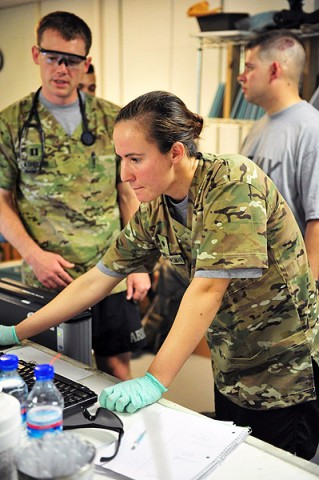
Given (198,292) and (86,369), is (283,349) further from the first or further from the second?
(86,369)

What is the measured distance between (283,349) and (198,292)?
1.13 ft

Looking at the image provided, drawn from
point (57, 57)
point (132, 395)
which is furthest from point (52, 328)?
point (57, 57)

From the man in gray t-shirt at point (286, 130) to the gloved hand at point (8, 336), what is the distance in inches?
43.8

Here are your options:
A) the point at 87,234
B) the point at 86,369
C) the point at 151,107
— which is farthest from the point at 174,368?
the point at 87,234

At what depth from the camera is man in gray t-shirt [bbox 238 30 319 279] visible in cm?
207

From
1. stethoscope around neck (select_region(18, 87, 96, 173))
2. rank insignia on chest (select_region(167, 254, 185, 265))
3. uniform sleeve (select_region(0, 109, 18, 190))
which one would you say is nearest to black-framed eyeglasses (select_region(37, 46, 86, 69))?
stethoscope around neck (select_region(18, 87, 96, 173))

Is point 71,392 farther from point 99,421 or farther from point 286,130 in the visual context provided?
point 286,130

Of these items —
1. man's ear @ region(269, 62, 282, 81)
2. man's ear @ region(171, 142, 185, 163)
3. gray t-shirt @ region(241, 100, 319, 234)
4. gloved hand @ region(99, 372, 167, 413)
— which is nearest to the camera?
gloved hand @ region(99, 372, 167, 413)

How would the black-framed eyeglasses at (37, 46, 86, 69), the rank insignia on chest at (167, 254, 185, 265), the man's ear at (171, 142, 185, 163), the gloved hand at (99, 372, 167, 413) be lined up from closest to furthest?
the gloved hand at (99, 372, 167, 413) < the man's ear at (171, 142, 185, 163) < the rank insignia on chest at (167, 254, 185, 265) < the black-framed eyeglasses at (37, 46, 86, 69)

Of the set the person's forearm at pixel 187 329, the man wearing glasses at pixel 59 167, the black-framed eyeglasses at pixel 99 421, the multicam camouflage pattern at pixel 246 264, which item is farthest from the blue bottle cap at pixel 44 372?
the man wearing glasses at pixel 59 167

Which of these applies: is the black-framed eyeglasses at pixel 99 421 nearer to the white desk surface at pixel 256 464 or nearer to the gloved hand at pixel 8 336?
the white desk surface at pixel 256 464

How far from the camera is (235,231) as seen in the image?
3.84 ft

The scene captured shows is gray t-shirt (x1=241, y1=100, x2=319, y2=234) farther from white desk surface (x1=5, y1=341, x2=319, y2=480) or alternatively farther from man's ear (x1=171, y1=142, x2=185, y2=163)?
white desk surface (x1=5, y1=341, x2=319, y2=480)

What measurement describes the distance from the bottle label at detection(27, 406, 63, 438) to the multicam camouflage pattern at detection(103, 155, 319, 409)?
446mm
